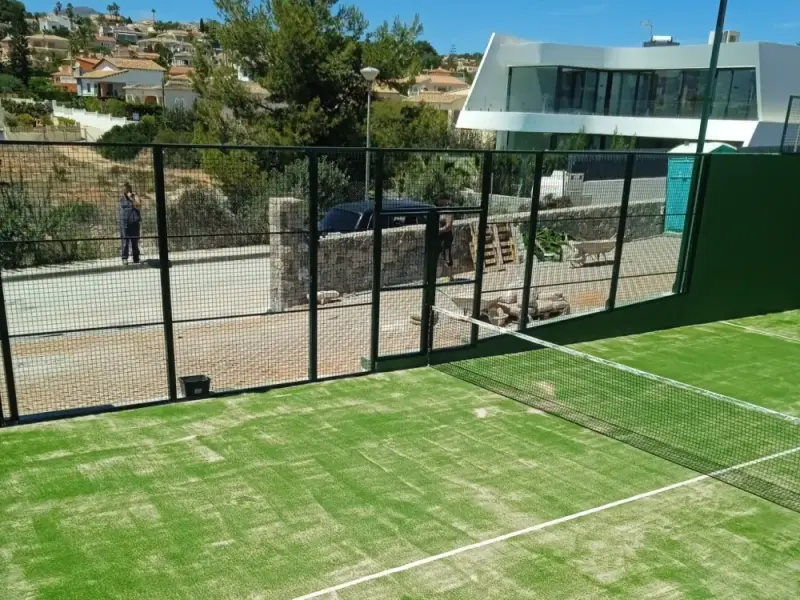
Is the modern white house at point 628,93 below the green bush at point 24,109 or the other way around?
the other way around

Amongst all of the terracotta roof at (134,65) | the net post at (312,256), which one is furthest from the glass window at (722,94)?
the terracotta roof at (134,65)

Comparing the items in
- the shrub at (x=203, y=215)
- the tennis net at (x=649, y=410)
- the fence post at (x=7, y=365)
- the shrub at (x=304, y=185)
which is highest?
the shrub at (x=304, y=185)

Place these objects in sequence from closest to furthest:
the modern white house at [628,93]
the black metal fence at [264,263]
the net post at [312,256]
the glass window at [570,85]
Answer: the black metal fence at [264,263] < the net post at [312,256] < the modern white house at [628,93] < the glass window at [570,85]

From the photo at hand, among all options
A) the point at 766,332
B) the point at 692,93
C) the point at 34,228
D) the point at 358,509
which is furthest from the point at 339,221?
the point at 692,93

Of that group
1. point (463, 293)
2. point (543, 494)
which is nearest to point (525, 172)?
point (463, 293)

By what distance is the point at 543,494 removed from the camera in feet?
22.0

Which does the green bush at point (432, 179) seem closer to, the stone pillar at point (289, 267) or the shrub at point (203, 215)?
the stone pillar at point (289, 267)

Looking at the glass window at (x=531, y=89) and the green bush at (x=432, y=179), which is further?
the glass window at (x=531, y=89)

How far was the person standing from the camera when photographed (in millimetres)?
8359

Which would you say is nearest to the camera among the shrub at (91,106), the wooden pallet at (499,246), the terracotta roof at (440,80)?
the wooden pallet at (499,246)

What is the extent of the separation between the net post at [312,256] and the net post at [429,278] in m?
1.62

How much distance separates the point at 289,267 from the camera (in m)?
9.84

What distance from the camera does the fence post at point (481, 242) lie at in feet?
31.9

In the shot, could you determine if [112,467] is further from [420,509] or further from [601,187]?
[601,187]
